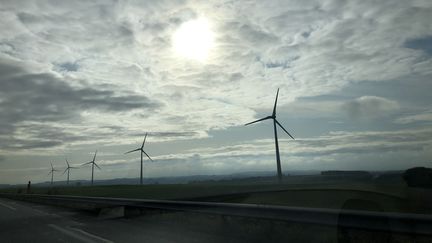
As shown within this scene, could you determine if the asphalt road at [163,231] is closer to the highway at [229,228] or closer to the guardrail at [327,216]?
the highway at [229,228]

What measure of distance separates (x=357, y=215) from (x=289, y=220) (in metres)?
2.26

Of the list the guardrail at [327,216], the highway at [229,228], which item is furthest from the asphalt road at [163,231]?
the guardrail at [327,216]

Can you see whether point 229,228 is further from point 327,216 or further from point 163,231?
point 327,216

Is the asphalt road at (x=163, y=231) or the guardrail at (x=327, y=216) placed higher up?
the guardrail at (x=327, y=216)

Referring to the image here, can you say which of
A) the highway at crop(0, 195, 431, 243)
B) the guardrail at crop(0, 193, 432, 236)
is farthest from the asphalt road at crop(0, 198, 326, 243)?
the guardrail at crop(0, 193, 432, 236)

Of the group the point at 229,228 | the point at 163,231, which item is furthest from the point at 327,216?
the point at 163,231

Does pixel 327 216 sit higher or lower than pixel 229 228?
higher

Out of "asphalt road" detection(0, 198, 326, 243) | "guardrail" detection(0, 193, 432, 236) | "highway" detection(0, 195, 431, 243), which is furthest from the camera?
"asphalt road" detection(0, 198, 326, 243)

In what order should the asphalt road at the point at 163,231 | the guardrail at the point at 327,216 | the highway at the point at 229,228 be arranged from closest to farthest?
1. the guardrail at the point at 327,216
2. the highway at the point at 229,228
3. the asphalt road at the point at 163,231

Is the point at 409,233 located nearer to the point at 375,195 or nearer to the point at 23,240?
the point at 23,240

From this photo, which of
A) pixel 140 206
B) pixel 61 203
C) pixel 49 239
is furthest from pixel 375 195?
pixel 61 203

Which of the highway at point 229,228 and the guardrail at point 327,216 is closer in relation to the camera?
the guardrail at point 327,216

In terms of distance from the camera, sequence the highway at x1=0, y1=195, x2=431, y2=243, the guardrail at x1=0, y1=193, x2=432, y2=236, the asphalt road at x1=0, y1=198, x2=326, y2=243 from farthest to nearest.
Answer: the asphalt road at x1=0, y1=198, x2=326, y2=243, the highway at x1=0, y1=195, x2=431, y2=243, the guardrail at x1=0, y1=193, x2=432, y2=236

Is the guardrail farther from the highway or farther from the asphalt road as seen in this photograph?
the asphalt road
